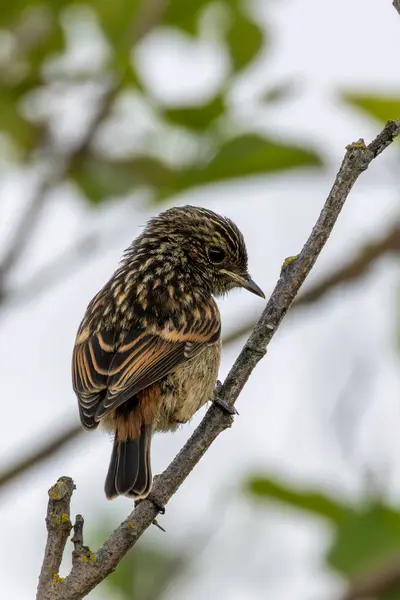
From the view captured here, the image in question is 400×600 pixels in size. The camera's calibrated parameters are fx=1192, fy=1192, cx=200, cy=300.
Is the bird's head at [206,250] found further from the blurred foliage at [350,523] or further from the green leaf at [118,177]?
the blurred foliage at [350,523]

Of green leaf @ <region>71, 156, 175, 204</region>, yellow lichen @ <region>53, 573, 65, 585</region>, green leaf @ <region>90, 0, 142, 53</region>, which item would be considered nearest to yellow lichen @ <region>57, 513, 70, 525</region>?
yellow lichen @ <region>53, 573, 65, 585</region>

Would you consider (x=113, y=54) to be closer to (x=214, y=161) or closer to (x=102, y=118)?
(x=102, y=118)

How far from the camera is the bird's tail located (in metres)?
5.03

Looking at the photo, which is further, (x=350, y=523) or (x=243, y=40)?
(x=243, y=40)

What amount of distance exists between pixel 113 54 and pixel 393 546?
9.34 ft

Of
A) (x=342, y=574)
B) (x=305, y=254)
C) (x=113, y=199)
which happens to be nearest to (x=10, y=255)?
(x=113, y=199)

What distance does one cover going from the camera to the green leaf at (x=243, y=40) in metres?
6.05

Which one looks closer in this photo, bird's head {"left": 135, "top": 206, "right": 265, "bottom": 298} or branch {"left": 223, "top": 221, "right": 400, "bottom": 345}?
branch {"left": 223, "top": 221, "right": 400, "bottom": 345}

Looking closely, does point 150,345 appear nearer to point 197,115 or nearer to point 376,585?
point 197,115

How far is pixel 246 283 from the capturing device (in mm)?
6934

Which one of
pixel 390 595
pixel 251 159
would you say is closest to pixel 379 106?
pixel 251 159

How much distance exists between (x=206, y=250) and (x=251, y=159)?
147cm

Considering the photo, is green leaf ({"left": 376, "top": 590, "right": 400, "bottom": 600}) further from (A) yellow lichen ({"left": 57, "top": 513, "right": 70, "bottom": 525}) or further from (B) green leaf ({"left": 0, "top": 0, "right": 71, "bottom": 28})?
(B) green leaf ({"left": 0, "top": 0, "right": 71, "bottom": 28})

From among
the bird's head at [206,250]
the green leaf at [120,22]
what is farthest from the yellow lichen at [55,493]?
the bird's head at [206,250]
